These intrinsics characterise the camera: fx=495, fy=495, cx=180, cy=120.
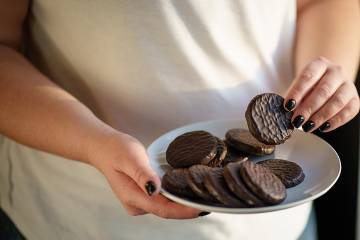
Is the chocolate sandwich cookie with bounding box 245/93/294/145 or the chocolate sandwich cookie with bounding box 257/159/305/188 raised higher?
the chocolate sandwich cookie with bounding box 245/93/294/145

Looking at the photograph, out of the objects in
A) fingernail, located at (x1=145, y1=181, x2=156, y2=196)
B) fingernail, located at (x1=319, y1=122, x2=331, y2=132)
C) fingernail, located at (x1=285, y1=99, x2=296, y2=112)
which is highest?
fingernail, located at (x1=285, y1=99, x2=296, y2=112)

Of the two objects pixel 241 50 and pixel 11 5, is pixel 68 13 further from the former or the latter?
pixel 241 50

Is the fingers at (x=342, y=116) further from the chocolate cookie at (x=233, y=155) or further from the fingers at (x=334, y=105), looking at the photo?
the chocolate cookie at (x=233, y=155)

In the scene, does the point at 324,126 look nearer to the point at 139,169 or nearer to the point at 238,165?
the point at 238,165

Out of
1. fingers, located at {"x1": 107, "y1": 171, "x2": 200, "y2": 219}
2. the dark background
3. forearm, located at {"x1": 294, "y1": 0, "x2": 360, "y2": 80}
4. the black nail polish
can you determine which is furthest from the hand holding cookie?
the dark background

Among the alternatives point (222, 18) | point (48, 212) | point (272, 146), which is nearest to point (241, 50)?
point (222, 18)

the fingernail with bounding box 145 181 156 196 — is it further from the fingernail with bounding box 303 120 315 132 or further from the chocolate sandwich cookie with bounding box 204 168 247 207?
the fingernail with bounding box 303 120 315 132

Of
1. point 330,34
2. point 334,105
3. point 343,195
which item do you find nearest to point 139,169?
point 334,105
